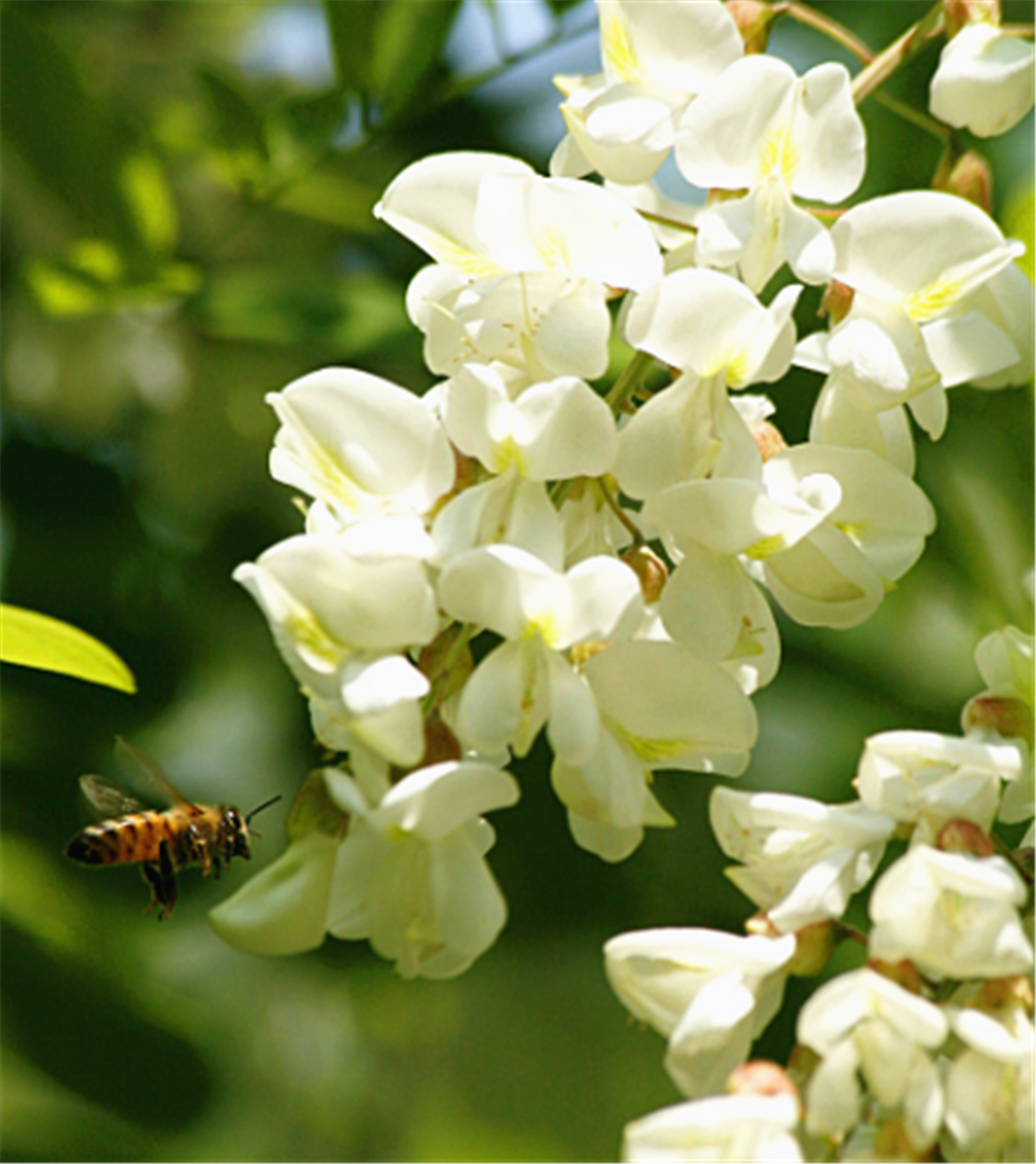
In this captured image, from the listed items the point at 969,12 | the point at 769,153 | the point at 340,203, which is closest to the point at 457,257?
the point at 769,153

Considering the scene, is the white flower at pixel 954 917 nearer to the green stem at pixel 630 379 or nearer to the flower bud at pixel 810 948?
the flower bud at pixel 810 948

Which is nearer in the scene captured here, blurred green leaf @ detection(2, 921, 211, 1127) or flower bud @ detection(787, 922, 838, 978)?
flower bud @ detection(787, 922, 838, 978)

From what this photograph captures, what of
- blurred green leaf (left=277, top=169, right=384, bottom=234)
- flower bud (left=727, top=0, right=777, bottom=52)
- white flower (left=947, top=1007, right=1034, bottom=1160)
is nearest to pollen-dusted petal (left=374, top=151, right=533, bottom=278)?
flower bud (left=727, top=0, right=777, bottom=52)

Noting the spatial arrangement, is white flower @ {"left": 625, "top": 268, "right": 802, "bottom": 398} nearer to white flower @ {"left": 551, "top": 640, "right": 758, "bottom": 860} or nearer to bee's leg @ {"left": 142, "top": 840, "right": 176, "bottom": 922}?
white flower @ {"left": 551, "top": 640, "right": 758, "bottom": 860}

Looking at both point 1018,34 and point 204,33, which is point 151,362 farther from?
point 1018,34

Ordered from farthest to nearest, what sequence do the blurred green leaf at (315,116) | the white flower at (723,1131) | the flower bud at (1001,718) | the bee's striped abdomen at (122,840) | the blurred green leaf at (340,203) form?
the blurred green leaf at (340,203)
the blurred green leaf at (315,116)
the bee's striped abdomen at (122,840)
the flower bud at (1001,718)
the white flower at (723,1131)

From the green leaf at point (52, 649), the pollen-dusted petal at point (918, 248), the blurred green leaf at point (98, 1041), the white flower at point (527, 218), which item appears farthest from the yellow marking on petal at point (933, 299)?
the blurred green leaf at point (98, 1041)

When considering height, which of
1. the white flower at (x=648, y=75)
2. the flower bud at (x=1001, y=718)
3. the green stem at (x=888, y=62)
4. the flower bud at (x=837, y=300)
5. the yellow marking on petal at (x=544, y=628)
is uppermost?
the white flower at (x=648, y=75)

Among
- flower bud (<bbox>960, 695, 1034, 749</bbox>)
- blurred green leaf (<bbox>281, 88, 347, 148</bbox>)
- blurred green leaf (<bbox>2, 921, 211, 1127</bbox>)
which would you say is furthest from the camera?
blurred green leaf (<bbox>281, 88, 347, 148</bbox>)

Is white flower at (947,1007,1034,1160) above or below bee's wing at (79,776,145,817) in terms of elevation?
above
